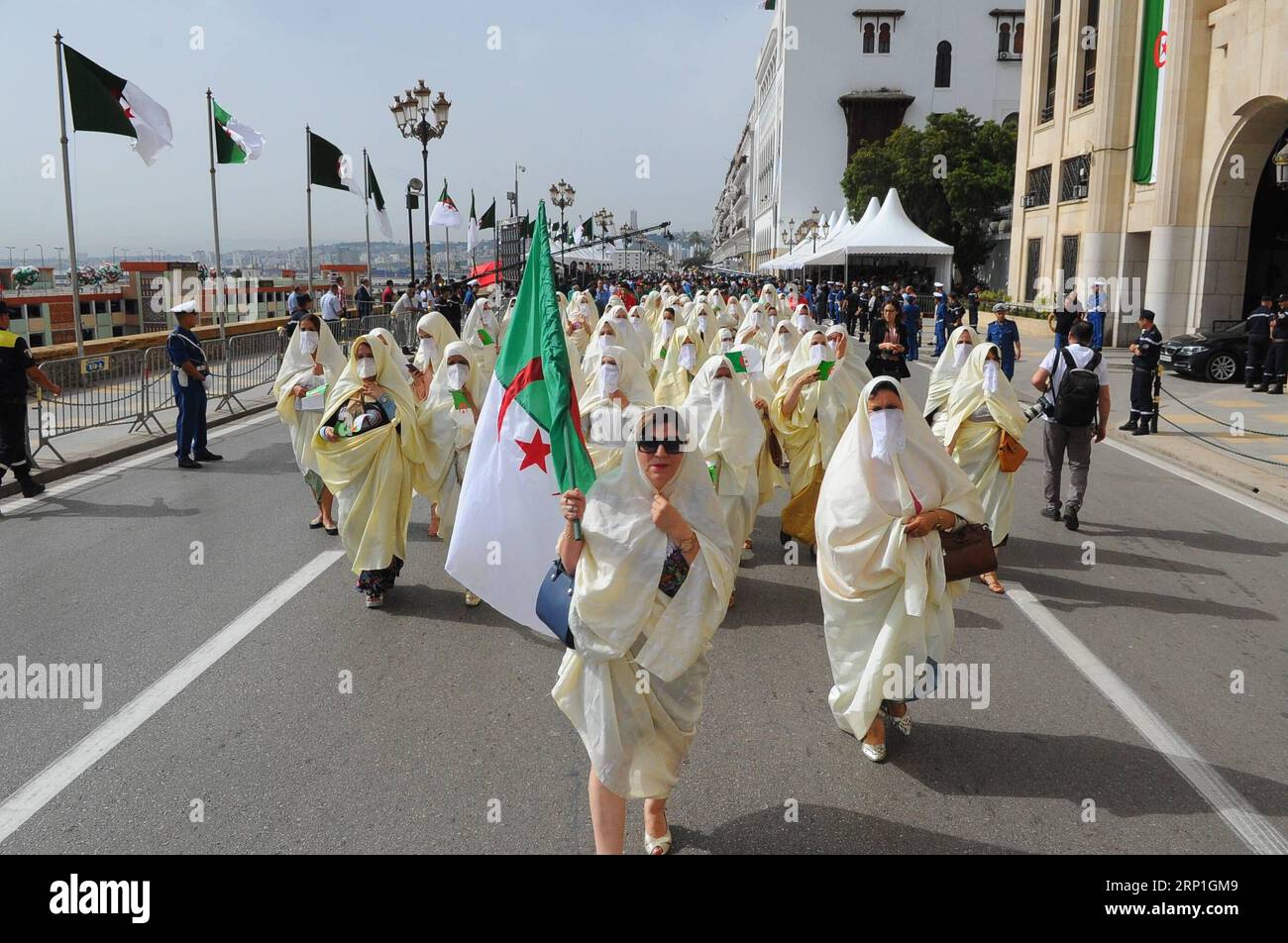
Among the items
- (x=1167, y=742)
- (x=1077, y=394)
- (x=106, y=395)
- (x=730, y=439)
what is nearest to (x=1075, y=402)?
(x=1077, y=394)

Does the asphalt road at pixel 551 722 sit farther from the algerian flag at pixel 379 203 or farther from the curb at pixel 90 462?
the algerian flag at pixel 379 203

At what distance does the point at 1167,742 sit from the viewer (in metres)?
4.92

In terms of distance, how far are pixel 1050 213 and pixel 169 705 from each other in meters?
32.0

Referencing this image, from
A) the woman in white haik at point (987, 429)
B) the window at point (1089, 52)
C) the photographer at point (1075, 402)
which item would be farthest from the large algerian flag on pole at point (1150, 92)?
the woman in white haik at point (987, 429)

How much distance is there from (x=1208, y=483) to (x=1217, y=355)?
10476mm

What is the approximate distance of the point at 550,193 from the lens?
45438mm

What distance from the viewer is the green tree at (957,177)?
47281mm

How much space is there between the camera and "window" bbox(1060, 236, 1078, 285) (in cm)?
3038

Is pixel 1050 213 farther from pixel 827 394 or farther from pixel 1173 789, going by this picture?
pixel 1173 789

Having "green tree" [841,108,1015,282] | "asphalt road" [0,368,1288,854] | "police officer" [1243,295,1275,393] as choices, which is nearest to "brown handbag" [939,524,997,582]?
"asphalt road" [0,368,1288,854]

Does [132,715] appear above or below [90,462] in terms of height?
below

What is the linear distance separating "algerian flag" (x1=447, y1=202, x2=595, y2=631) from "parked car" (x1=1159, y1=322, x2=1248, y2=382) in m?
19.8

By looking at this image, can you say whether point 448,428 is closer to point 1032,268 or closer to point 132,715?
point 132,715
